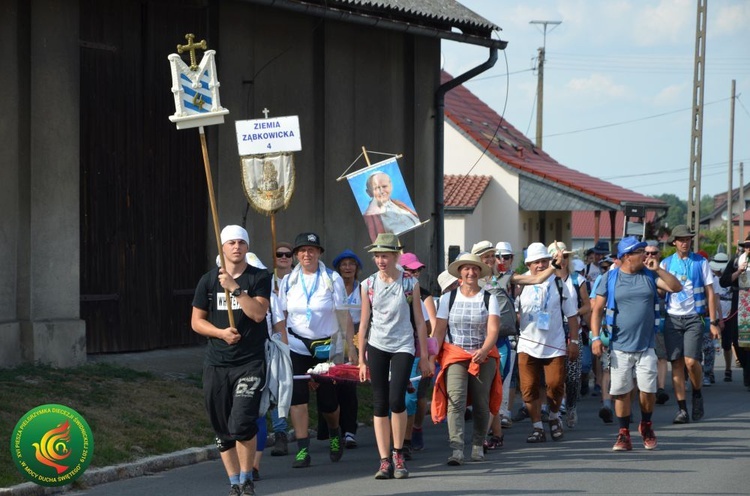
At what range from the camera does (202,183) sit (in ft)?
52.4

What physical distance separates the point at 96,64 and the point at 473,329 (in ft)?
19.5

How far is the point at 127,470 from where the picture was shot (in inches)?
388

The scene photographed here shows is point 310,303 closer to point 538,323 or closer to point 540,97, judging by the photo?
point 538,323

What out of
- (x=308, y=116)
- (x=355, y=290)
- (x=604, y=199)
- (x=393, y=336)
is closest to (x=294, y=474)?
(x=393, y=336)

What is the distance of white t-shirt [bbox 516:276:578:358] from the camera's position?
1191 centimetres

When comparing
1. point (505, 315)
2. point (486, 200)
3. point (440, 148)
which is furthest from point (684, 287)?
point (486, 200)

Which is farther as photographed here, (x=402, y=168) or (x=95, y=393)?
(x=402, y=168)

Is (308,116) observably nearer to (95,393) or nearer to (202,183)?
(202,183)

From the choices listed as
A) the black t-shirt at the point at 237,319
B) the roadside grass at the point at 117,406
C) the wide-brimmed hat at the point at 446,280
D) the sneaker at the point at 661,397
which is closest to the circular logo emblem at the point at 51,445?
the roadside grass at the point at 117,406

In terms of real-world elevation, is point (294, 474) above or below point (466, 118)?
below

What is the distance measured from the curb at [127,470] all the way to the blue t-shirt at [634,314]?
11.9ft

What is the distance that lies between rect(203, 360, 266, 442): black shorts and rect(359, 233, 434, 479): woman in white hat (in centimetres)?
154

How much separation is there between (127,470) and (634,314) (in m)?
4.45

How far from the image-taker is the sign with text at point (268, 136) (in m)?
12.4
